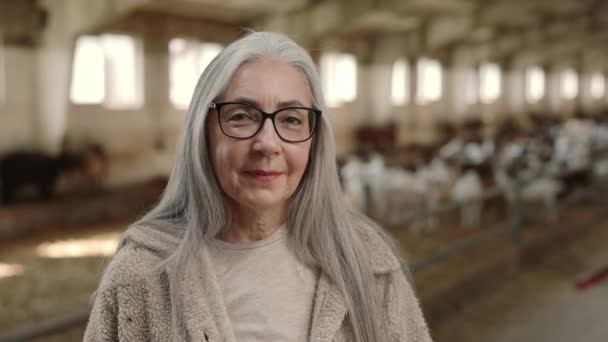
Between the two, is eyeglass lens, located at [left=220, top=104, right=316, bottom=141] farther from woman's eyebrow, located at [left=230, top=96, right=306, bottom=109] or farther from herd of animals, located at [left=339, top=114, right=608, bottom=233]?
herd of animals, located at [left=339, top=114, right=608, bottom=233]

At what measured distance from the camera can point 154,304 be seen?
3.35 ft

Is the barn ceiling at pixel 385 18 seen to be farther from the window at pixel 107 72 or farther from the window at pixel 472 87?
the window at pixel 472 87

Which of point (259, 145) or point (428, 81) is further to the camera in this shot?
point (428, 81)

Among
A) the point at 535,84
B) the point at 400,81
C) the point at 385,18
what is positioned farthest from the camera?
the point at 535,84

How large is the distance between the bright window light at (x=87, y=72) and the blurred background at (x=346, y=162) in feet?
0.09

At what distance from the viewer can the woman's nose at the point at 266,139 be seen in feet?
3.46

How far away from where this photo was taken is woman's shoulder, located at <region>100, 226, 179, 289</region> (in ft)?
3.34

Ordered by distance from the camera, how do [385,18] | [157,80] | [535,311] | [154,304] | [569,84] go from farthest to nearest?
[569,84]
[385,18]
[157,80]
[535,311]
[154,304]

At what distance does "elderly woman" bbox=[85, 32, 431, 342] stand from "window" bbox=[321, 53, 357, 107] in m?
14.3

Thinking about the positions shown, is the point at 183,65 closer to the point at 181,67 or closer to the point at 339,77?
the point at 181,67

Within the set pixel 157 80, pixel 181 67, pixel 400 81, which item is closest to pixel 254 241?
pixel 157 80

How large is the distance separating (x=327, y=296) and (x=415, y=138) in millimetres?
18059

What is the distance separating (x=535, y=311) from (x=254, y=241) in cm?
389

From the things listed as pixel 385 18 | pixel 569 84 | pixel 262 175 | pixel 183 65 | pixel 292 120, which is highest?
pixel 385 18
